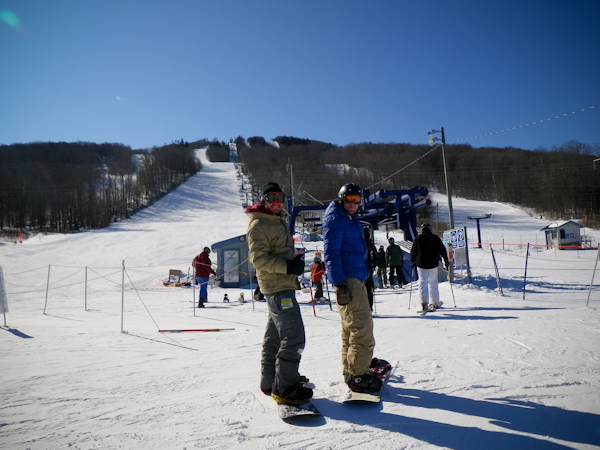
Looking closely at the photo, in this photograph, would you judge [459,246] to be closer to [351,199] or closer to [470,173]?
[351,199]

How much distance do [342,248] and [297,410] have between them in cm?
131

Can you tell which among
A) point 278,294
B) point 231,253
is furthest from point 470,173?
point 278,294

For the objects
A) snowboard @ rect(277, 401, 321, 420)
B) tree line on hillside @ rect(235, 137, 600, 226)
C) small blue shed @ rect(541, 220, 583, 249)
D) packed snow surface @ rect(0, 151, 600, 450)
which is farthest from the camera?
tree line on hillside @ rect(235, 137, 600, 226)

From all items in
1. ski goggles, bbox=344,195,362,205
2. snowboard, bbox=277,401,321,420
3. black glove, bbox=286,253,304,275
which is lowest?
snowboard, bbox=277,401,321,420

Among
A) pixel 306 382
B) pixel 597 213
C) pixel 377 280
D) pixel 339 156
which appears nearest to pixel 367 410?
pixel 306 382

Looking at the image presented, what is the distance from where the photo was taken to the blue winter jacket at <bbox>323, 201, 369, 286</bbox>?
2.94 m

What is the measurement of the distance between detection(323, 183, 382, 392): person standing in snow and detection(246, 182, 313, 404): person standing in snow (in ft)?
1.15

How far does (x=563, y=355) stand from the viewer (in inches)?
139

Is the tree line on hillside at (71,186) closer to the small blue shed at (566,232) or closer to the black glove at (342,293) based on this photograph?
the black glove at (342,293)

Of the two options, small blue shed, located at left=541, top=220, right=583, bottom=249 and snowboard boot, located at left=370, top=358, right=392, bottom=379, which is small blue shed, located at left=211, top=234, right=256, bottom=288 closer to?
snowboard boot, located at left=370, top=358, right=392, bottom=379

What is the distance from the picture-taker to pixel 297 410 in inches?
98.8

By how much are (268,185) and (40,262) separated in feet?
77.4

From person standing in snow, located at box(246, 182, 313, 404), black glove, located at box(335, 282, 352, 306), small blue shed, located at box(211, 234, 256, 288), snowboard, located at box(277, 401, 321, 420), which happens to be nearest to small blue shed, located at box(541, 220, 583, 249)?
small blue shed, located at box(211, 234, 256, 288)

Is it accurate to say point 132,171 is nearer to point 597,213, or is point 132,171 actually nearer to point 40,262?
point 40,262
